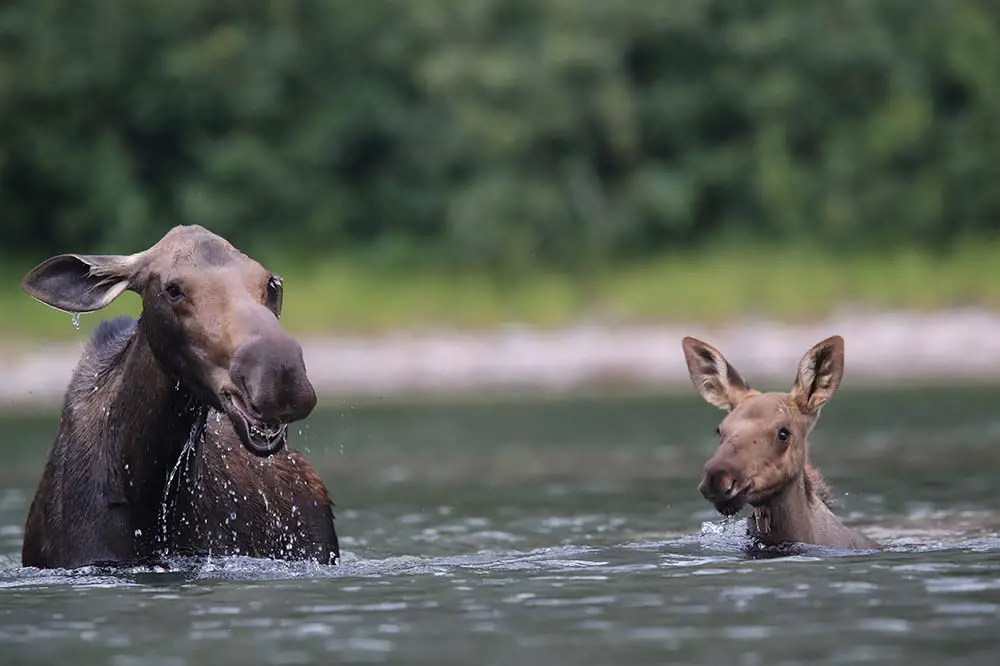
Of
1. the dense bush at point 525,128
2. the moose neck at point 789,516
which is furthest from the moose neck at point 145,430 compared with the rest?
the dense bush at point 525,128

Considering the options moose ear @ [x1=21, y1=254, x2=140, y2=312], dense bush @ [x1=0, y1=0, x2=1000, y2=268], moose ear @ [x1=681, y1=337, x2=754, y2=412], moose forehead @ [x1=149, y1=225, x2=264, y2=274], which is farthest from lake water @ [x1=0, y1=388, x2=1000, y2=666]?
dense bush @ [x1=0, y1=0, x2=1000, y2=268]

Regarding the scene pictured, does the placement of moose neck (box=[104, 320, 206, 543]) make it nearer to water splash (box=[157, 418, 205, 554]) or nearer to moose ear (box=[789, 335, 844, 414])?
water splash (box=[157, 418, 205, 554])

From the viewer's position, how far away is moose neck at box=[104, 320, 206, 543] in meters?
9.49

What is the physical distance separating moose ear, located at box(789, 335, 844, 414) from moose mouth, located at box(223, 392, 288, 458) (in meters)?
3.88

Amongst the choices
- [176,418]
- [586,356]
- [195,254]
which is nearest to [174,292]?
[195,254]

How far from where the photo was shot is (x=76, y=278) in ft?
31.8

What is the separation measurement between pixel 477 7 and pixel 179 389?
109 ft

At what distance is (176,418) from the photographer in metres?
9.52

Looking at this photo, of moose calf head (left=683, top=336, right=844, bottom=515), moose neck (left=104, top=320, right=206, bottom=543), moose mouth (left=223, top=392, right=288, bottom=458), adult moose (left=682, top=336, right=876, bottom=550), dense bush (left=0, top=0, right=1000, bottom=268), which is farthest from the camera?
dense bush (left=0, top=0, right=1000, bottom=268)

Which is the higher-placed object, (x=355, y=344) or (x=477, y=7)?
(x=477, y=7)

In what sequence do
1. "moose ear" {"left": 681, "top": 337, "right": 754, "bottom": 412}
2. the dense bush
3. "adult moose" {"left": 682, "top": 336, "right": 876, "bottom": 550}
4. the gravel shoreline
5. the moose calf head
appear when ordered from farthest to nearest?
the dense bush < the gravel shoreline < "moose ear" {"left": 681, "top": 337, "right": 754, "bottom": 412} < "adult moose" {"left": 682, "top": 336, "right": 876, "bottom": 550} < the moose calf head

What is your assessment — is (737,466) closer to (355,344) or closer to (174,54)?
(355,344)

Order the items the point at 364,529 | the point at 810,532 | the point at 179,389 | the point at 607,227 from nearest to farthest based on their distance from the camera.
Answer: the point at 179,389, the point at 810,532, the point at 364,529, the point at 607,227

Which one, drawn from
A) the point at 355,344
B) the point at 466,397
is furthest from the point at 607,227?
the point at 466,397
